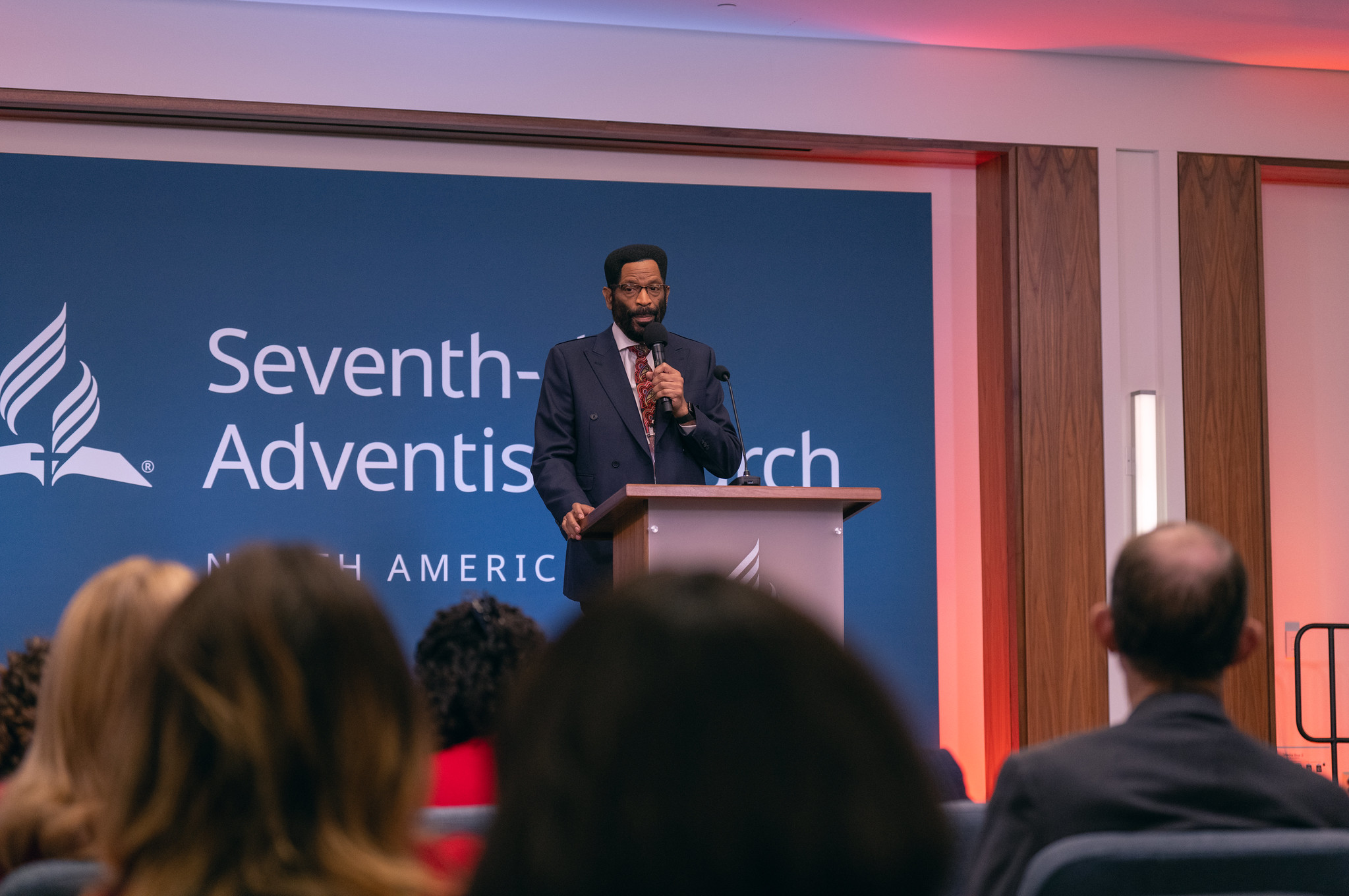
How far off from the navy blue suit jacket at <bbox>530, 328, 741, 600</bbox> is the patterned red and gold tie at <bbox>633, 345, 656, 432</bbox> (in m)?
0.03

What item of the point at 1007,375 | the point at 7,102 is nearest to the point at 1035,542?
the point at 1007,375

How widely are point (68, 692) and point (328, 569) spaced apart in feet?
2.07

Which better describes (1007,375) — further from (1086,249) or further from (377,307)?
(377,307)

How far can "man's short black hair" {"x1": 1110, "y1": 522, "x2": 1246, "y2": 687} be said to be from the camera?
1.87m

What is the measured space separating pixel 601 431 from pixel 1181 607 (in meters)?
2.69

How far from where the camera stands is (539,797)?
62 cm

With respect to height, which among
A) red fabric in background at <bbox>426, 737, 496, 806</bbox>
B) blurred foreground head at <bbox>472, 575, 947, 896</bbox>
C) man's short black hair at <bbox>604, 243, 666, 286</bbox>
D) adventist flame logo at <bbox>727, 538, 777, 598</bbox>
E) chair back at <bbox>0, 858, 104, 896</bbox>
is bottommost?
red fabric in background at <bbox>426, 737, 496, 806</bbox>

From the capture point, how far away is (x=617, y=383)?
4.44m

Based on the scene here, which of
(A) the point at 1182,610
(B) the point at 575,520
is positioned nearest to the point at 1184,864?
(A) the point at 1182,610

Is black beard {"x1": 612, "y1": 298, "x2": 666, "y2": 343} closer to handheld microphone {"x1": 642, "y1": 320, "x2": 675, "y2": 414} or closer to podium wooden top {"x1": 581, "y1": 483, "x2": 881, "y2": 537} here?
handheld microphone {"x1": 642, "y1": 320, "x2": 675, "y2": 414}

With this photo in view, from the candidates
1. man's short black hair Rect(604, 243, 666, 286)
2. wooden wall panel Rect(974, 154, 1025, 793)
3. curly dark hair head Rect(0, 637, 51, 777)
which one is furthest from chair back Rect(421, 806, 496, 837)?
wooden wall panel Rect(974, 154, 1025, 793)

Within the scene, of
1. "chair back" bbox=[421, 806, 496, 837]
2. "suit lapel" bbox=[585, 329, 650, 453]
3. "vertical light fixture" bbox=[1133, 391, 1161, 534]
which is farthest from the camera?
"vertical light fixture" bbox=[1133, 391, 1161, 534]

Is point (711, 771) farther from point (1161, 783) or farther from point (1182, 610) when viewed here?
point (1182, 610)

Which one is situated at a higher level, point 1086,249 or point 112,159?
point 112,159
